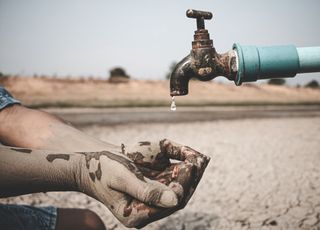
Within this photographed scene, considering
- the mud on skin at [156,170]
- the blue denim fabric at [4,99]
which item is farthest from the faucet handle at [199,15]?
the blue denim fabric at [4,99]

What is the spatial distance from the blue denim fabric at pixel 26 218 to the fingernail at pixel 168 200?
32.6 inches

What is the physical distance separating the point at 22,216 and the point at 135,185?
2.63 ft

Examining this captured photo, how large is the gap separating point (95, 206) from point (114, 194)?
2.38 meters

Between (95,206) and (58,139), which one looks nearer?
(58,139)

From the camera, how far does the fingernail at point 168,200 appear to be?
0.90 m

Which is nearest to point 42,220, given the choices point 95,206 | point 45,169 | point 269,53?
point 45,169

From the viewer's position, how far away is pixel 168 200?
900mm

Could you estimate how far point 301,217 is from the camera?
2912mm

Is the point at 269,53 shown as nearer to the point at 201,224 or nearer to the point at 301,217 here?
the point at 201,224

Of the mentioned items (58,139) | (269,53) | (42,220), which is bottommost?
(42,220)

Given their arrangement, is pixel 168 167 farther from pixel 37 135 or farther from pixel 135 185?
pixel 37 135

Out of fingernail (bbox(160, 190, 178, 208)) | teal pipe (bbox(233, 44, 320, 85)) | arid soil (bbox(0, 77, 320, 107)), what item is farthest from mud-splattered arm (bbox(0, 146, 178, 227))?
arid soil (bbox(0, 77, 320, 107))

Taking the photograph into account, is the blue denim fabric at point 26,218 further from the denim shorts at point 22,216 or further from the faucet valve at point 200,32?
the faucet valve at point 200,32

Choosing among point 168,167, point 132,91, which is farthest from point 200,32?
point 132,91
